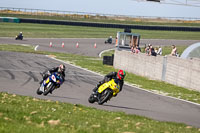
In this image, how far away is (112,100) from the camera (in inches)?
679

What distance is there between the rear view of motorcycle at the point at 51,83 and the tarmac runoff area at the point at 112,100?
279 millimetres

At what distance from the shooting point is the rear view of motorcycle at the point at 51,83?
16.0 metres

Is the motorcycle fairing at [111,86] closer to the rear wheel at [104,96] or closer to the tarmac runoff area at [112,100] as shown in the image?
the rear wheel at [104,96]

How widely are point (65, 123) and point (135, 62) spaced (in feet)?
70.6

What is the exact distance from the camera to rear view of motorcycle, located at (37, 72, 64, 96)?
630 inches

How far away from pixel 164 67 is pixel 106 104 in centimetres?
1022

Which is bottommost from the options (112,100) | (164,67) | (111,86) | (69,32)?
(69,32)

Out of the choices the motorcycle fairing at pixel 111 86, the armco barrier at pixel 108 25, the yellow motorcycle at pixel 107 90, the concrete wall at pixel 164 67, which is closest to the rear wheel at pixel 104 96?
the yellow motorcycle at pixel 107 90

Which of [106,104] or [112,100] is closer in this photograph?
[106,104]

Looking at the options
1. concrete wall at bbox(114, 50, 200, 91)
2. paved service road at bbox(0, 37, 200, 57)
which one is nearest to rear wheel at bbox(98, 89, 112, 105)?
concrete wall at bbox(114, 50, 200, 91)

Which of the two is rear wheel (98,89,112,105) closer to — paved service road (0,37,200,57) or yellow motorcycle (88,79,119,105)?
yellow motorcycle (88,79,119,105)

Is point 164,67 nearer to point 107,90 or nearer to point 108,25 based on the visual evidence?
point 107,90

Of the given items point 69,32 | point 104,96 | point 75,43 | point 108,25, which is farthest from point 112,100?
point 108,25

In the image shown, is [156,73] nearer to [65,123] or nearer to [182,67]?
[182,67]
